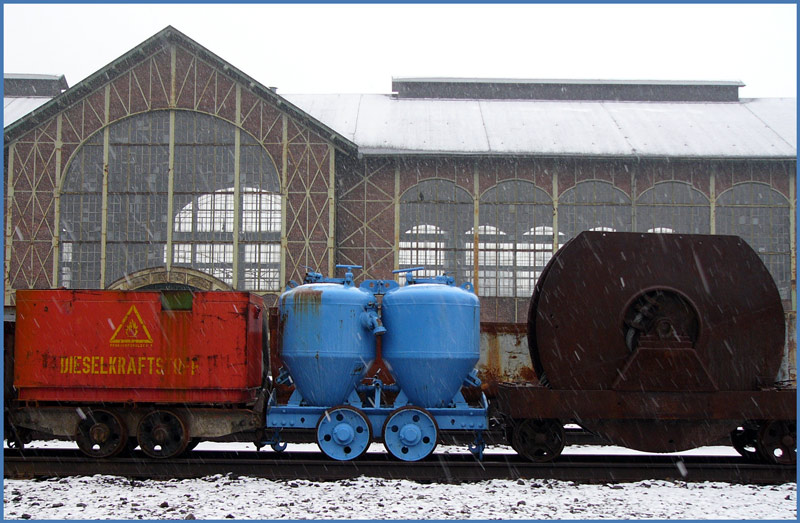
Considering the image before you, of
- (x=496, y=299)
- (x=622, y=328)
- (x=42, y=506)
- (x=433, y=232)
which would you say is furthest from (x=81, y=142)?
(x=622, y=328)

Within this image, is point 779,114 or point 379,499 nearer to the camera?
point 379,499

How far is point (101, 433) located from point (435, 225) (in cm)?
1809

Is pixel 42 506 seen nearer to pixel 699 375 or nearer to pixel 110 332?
pixel 110 332

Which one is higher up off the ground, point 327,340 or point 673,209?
point 673,209

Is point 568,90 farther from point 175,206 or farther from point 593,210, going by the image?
point 175,206

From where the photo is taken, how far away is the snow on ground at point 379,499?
8109mm

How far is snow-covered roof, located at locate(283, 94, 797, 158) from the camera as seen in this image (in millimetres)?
27328

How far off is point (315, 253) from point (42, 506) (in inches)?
702

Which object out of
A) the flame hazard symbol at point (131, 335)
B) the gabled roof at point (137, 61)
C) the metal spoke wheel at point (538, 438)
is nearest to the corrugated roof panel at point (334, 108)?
the gabled roof at point (137, 61)

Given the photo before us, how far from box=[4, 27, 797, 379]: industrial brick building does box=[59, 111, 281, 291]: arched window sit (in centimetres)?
5

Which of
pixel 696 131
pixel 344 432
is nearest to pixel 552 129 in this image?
pixel 696 131

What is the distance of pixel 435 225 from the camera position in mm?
27016

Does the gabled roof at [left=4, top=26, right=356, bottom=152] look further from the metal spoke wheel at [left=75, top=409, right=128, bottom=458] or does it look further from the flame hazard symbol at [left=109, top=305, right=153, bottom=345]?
the metal spoke wheel at [left=75, top=409, right=128, bottom=458]

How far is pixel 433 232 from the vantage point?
88.6 feet
